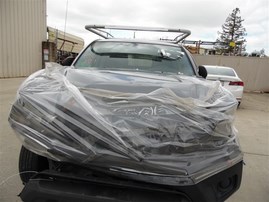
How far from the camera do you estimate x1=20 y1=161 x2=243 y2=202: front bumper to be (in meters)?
1.64

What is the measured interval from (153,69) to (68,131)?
5.66 feet

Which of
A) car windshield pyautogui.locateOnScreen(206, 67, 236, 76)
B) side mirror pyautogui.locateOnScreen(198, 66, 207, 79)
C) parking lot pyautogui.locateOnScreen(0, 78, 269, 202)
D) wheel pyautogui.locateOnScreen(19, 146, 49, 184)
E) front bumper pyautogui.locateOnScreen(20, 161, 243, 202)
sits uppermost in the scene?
side mirror pyautogui.locateOnScreen(198, 66, 207, 79)

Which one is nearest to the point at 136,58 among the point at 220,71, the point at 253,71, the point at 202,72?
the point at 202,72

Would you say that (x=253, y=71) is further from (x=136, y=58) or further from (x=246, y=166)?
(x=136, y=58)

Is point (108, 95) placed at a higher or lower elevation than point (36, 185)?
higher

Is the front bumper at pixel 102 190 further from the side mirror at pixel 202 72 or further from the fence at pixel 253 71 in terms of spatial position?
the fence at pixel 253 71

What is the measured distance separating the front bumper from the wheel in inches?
16.0

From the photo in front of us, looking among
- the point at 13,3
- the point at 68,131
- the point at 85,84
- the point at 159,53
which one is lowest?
the point at 68,131

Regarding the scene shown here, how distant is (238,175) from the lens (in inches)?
78.1

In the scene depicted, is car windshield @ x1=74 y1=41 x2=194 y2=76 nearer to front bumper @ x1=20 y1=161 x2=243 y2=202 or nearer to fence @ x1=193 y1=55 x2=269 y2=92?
front bumper @ x1=20 y1=161 x2=243 y2=202

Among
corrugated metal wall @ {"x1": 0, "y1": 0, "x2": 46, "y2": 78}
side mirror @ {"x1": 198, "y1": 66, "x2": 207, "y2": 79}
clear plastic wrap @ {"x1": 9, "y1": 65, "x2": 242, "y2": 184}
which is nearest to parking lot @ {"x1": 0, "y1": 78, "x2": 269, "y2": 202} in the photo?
clear plastic wrap @ {"x1": 9, "y1": 65, "x2": 242, "y2": 184}

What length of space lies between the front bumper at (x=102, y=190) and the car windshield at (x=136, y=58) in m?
1.64

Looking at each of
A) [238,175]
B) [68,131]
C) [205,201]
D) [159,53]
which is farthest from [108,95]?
[159,53]

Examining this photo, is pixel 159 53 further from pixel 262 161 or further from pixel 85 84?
pixel 262 161
